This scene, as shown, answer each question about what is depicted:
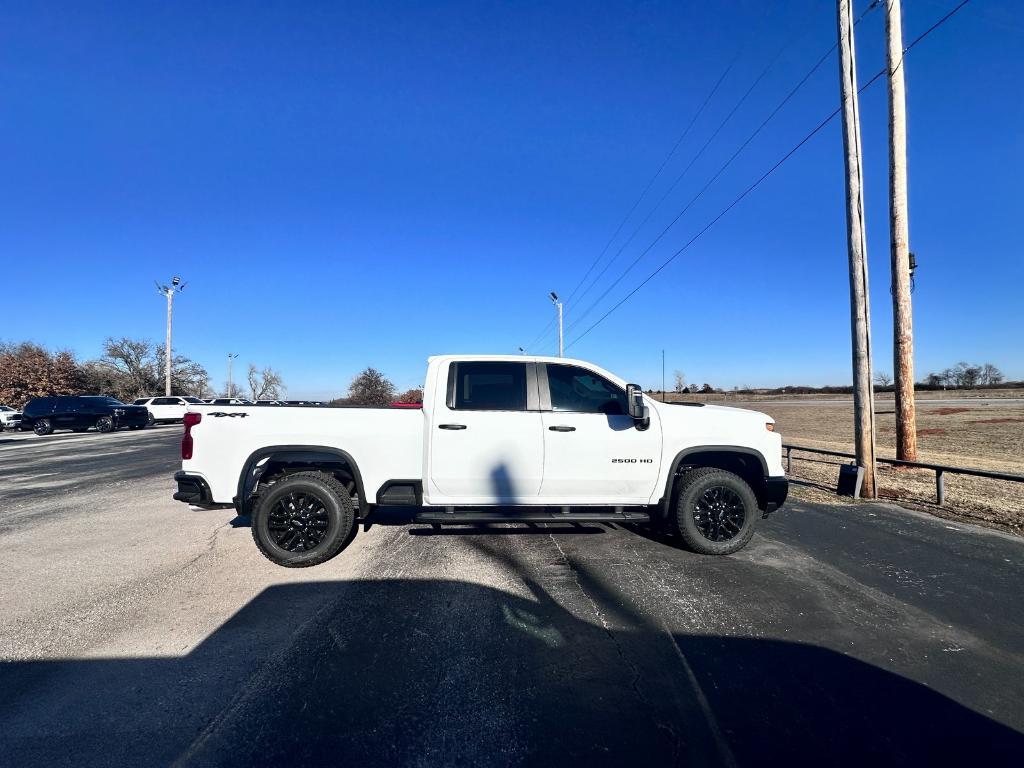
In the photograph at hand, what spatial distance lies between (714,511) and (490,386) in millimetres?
2563

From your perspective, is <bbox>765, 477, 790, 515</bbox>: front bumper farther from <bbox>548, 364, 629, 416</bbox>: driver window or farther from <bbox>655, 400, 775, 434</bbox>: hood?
<bbox>548, 364, 629, 416</bbox>: driver window

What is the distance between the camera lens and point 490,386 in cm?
508

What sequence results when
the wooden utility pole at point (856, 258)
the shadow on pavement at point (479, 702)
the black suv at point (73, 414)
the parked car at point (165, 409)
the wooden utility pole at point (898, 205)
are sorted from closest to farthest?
the shadow on pavement at point (479, 702)
the wooden utility pole at point (856, 258)
the wooden utility pole at point (898, 205)
the black suv at point (73, 414)
the parked car at point (165, 409)

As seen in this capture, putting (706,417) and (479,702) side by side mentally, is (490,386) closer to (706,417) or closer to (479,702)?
(706,417)

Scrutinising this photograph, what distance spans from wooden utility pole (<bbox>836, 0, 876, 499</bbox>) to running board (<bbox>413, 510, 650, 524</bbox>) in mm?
5147

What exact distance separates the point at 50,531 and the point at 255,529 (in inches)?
137

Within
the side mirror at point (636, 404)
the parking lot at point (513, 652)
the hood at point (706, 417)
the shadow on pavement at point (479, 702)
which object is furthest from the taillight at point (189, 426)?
the hood at point (706, 417)

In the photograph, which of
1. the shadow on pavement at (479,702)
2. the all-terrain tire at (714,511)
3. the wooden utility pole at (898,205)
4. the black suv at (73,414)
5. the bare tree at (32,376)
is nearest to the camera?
the shadow on pavement at (479,702)

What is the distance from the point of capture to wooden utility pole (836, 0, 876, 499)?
7.88 metres

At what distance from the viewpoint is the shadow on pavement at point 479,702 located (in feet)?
7.44

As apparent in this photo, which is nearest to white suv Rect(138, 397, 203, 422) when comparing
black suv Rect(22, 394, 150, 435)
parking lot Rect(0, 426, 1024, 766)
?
black suv Rect(22, 394, 150, 435)

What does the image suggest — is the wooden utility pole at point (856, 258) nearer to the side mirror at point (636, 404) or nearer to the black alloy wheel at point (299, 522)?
the side mirror at point (636, 404)

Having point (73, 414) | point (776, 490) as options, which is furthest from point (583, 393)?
point (73, 414)

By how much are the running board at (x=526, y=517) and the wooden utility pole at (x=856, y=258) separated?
5147mm
